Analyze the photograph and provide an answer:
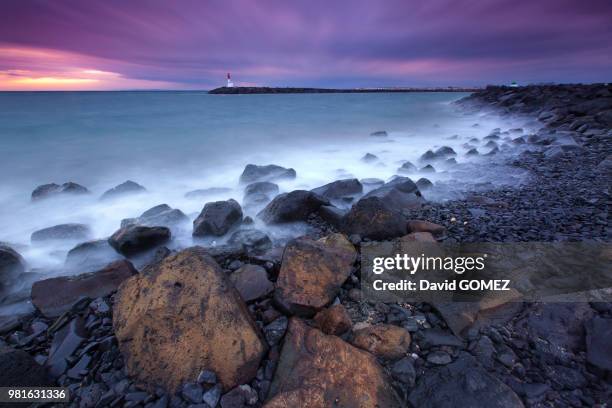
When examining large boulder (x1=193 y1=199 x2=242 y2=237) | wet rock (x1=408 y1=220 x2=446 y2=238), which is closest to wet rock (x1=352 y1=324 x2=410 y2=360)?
wet rock (x1=408 y1=220 x2=446 y2=238)

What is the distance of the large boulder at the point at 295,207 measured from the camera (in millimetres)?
4797

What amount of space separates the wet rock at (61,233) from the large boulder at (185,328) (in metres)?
3.20

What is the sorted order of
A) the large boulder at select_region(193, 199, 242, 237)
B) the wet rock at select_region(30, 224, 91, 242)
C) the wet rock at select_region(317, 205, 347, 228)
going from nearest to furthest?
the wet rock at select_region(317, 205, 347, 228) < the large boulder at select_region(193, 199, 242, 237) < the wet rock at select_region(30, 224, 91, 242)

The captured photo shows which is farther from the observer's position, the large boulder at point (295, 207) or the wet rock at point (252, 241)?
the large boulder at point (295, 207)

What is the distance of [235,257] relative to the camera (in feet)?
11.8

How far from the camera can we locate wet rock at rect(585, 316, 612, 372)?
2025mm

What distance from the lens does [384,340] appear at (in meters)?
2.30

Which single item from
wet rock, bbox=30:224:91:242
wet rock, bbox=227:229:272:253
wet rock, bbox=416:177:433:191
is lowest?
wet rock, bbox=30:224:91:242

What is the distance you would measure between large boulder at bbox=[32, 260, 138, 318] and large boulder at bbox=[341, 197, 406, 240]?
8.54ft

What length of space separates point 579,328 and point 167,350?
290 cm

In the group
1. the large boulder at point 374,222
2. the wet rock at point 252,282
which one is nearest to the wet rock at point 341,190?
the large boulder at point 374,222

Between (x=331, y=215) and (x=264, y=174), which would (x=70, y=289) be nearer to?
(x=331, y=215)

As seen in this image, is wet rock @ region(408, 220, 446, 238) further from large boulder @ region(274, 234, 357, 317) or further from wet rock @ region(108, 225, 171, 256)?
wet rock @ region(108, 225, 171, 256)

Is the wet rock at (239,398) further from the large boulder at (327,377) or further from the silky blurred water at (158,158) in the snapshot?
the silky blurred water at (158,158)
